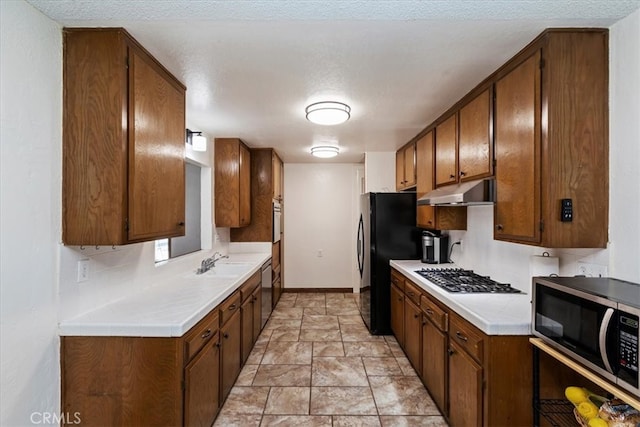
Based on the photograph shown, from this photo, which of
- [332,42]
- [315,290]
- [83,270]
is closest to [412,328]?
[332,42]

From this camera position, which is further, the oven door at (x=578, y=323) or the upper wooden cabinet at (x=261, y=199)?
the upper wooden cabinet at (x=261, y=199)

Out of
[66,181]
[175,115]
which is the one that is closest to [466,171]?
[175,115]

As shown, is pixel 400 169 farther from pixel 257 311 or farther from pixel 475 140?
pixel 257 311

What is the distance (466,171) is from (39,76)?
2676 millimetres

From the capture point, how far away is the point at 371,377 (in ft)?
9.09

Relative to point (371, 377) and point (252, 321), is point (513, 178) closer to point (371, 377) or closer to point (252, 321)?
point (371, 377)

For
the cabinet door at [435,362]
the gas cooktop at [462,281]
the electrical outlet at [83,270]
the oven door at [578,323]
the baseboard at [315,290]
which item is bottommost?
the baseboard at [315,290]

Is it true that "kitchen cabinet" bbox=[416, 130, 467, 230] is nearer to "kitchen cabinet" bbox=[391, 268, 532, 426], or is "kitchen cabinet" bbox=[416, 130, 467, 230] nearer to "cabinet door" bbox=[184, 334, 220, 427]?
"kitchen cabinet" bbox=[391, 268, 532, 426]

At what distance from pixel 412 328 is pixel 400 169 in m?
2.25

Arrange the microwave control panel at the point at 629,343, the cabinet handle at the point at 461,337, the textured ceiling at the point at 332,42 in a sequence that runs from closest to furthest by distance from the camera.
→ the microwave control panel at the point at 629,343, the textured ceiling at the point at 332,42, the cabinet handle at the point at 461,337

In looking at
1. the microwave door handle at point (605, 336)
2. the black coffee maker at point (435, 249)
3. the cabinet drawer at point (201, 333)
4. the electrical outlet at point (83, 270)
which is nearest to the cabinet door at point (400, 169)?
the black coffee maker at point (435, 249)

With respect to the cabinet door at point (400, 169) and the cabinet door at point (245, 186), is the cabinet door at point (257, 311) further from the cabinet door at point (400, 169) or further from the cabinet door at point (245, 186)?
the cabinet door at point (400, 169)

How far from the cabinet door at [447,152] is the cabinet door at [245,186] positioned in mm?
2395

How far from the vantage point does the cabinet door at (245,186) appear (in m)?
4.04
